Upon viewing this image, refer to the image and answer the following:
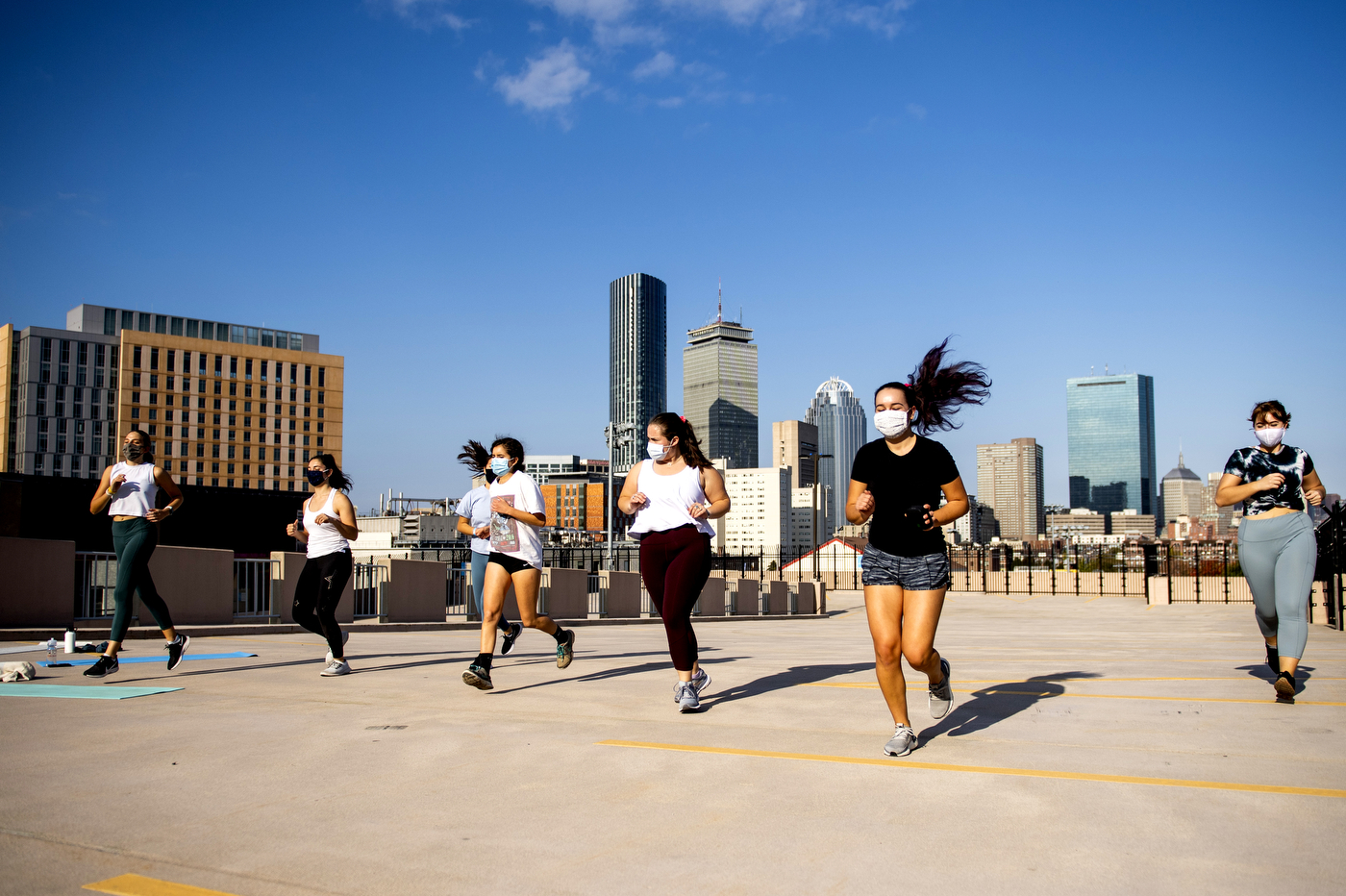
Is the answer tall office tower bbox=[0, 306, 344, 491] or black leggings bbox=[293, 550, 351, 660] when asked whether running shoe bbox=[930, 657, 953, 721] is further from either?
tall office tower bbox=[0, 306, 344, 491]

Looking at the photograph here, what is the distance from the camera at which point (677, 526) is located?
6.28 m

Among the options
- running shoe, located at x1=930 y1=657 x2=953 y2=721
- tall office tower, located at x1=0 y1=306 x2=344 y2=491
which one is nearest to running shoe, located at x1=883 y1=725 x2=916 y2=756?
running shoe, located at x1=930 y1=657 x2=953 y2=721

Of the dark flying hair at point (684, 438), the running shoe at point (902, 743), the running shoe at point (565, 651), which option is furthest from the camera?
the running shoe at point (565, 651)

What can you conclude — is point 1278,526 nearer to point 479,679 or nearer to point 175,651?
point 479,679

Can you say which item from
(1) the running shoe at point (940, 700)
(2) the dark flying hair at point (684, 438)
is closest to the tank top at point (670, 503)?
(2) the dark flying hair at point (684, 438)

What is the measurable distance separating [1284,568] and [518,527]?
5045mm

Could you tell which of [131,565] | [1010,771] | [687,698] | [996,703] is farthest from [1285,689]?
[131,565]

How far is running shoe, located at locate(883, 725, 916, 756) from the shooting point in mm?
4547

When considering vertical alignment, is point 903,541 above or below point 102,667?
above

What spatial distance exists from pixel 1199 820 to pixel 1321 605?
18.4m

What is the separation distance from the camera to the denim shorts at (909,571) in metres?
4.75

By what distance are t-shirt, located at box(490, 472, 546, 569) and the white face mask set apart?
2.90 metres

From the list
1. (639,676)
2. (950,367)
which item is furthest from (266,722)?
(950,367)

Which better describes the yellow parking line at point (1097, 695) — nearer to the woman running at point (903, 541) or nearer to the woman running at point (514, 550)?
the woman running at point (903, 541)
